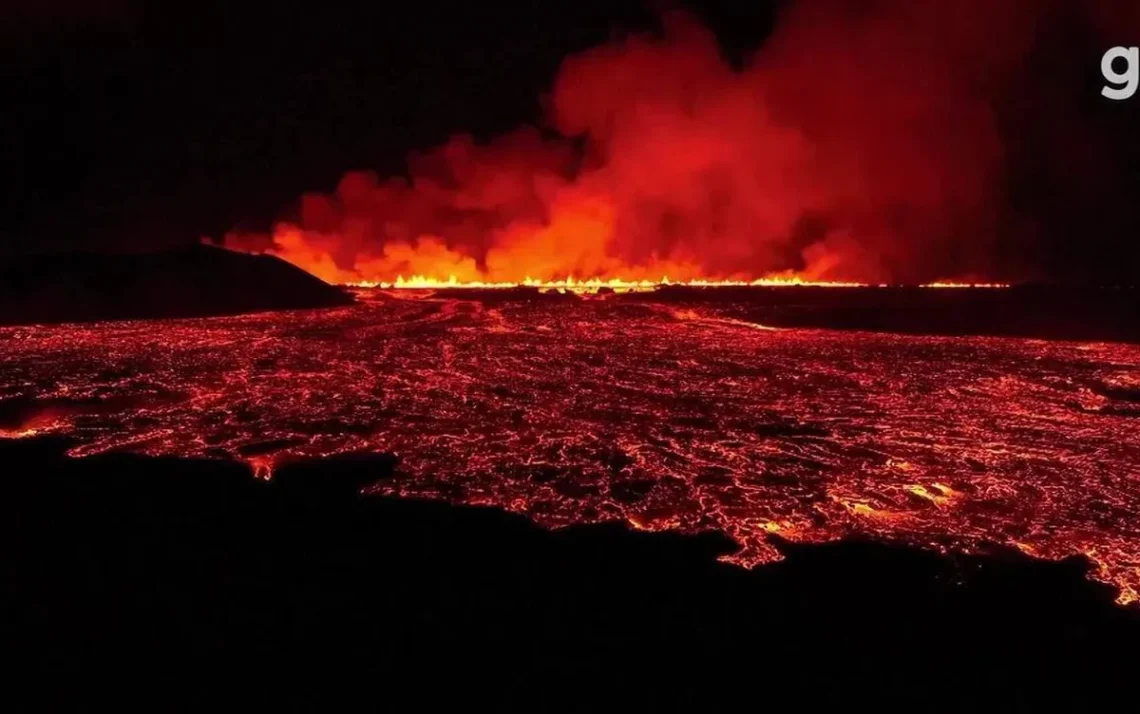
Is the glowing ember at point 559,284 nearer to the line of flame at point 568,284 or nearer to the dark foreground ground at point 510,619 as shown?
the line of flame at point 568,284

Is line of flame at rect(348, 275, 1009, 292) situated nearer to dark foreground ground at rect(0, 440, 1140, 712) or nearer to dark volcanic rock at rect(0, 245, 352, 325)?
dark volcanic rock at rect(0, 245, 352, 325)

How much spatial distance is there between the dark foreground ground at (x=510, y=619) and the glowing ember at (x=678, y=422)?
84cm

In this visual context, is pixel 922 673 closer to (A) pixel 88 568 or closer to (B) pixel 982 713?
(B) pixel 982 713

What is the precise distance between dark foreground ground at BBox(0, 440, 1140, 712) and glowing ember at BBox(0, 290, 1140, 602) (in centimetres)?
84

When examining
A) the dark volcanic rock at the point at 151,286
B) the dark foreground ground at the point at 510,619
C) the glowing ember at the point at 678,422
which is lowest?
the dark foreground ground at the point at 510,619

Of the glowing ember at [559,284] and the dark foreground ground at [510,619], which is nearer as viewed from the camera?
the dark foreground ground at [510,619]

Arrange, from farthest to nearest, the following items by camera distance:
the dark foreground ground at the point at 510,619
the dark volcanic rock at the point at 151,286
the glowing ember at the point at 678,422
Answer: the dark volcanic rock at the point at 151,286 < the glowing ember at the point at 678,422 < the dark foreground ground at the point at 510,619

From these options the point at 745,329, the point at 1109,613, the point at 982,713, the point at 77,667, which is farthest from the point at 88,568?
the point at 745,329

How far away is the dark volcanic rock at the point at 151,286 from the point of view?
36750 millimetres

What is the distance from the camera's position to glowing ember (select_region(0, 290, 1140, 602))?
976 centimetres

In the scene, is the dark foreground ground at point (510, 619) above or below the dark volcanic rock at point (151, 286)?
below

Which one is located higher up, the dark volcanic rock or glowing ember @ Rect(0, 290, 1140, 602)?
the dark volcanic rock

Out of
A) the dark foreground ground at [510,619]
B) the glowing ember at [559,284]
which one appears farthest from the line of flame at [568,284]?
the dark foreground ground at [510,619]

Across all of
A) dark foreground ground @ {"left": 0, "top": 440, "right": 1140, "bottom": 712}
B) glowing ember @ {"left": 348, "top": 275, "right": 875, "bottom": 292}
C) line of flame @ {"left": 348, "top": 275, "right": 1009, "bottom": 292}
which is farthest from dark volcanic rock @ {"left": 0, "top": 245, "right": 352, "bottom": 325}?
dark foreground ground @ {"left": 0, "top": 440, "right": 1140, "bottom": 712}
